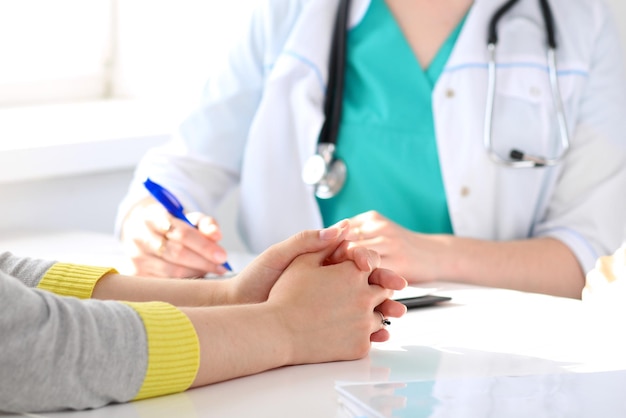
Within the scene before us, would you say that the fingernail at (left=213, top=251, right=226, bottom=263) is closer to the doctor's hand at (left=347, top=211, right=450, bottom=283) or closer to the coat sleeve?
the doctor's hand at (left=347, top=211, right=450, bottom=283)

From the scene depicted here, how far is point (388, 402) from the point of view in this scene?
856 mm

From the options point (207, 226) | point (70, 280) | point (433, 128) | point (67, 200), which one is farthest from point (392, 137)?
point (70, 280)

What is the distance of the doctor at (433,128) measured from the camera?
170cm

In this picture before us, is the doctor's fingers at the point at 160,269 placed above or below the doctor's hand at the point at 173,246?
below

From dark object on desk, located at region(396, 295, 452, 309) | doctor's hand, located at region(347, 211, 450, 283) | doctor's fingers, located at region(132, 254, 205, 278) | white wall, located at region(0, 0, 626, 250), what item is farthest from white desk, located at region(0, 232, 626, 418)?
white wall, located at region(0, 0, 626, 250)

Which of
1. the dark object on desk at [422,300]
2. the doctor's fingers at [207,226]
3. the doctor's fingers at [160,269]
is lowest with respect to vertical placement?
the doctor's fingers at [160,269]

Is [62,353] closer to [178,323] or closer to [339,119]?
[178,323]

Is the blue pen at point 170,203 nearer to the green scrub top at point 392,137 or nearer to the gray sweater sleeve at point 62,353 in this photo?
the green scrub top at point 392,137

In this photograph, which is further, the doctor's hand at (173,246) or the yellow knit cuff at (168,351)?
the doctor's hand at (173,246)

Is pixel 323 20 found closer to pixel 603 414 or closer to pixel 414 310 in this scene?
pixel 414 310

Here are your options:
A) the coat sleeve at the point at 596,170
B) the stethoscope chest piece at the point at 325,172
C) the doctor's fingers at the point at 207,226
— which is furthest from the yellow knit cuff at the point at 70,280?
the coat sleeve at the point at 596,170

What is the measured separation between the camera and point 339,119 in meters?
1.75

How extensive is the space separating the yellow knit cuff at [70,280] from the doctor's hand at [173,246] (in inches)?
11.0

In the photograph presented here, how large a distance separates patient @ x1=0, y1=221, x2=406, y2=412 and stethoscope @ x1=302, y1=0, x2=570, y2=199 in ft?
1.89
